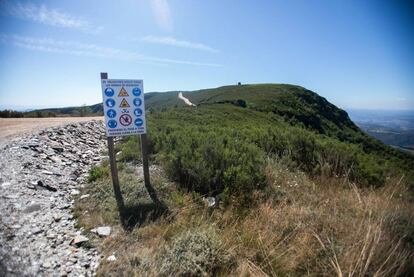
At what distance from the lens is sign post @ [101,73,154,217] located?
496 centimetres

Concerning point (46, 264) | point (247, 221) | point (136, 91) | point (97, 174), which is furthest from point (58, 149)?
point (247, 221)

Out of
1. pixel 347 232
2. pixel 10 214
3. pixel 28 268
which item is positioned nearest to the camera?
pixel 28 268

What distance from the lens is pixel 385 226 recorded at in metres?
2.98

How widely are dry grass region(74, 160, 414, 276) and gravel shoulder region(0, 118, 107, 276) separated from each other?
1.34 feet

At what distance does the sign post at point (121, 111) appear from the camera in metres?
4.96

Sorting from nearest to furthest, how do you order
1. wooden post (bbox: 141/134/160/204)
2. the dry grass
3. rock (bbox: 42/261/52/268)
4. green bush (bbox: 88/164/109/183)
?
the dry grass, rock (bbox: 42/261/52/268), wooden post (bbox: 141/134/160/204), green bush (bbox: 88/164/109/183)

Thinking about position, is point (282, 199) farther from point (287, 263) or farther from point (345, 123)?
point (345, 123)

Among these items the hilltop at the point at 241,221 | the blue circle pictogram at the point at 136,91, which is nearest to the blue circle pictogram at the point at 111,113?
the blue circle pictogram at the point at 136,91

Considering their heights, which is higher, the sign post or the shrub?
the sign post

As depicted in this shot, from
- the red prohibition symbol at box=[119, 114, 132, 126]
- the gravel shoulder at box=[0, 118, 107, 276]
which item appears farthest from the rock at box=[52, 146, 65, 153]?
the red prohibition symbol at box=[119, 114, 132, 126]

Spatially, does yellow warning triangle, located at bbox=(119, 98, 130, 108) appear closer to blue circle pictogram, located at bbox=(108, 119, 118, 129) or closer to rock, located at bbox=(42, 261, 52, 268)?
blue circle pictogram, located at bbox=(108, 119, 118, 129)

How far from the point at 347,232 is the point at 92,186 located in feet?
16.5

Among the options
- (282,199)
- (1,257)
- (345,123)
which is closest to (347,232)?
(282,199)

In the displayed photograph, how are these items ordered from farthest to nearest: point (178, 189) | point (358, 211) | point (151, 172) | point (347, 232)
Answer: point (151, 172) → point (178, 189) → point (358, 211) → point (347, 232)
